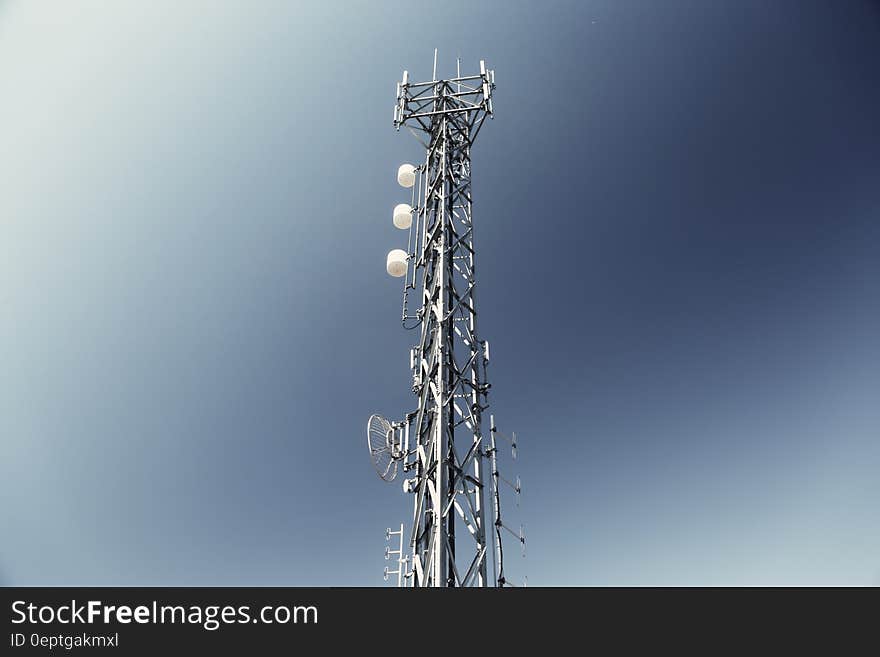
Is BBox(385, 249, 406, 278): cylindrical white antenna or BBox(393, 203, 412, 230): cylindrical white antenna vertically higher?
BBox(393, 203, 412, 230): cylindrical white antenna

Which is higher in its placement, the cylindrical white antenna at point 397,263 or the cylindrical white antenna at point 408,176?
the cylindrical white antenna at point 408,176

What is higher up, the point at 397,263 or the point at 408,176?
the point at 408,176

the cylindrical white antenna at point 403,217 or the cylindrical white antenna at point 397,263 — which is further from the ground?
the cylindrical white antenna at point 403,217

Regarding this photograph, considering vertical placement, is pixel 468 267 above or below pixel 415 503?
above

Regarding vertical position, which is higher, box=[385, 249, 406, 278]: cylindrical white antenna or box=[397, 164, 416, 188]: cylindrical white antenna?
box=[397, 164, 416, 188]: cylindrical white antenna

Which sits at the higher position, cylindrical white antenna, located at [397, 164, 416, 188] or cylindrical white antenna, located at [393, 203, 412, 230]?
cylindrical white antenna, located at [397, 164, 416, 188]
